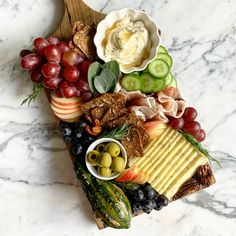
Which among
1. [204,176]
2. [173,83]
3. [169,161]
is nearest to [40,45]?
[173,83]

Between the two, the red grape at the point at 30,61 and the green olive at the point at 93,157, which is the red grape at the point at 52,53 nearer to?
the red grape at the point at 30,61

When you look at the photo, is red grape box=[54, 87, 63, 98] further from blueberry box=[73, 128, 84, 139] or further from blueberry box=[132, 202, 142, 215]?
blueberry box=[132, 202, 142, 215]

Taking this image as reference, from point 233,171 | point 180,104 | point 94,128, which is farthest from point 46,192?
point 233,171

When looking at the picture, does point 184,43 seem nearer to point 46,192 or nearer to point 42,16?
point 42,16

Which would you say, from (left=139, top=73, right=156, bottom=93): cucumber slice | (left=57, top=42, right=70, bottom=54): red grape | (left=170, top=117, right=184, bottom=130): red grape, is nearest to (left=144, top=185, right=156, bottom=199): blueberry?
(left=170, top=117, right=184, bottom=130): red grape

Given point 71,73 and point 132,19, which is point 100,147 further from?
point 132,19

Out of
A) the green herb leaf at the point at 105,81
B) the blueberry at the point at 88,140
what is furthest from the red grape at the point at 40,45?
the blueberry at the point at 88,140
